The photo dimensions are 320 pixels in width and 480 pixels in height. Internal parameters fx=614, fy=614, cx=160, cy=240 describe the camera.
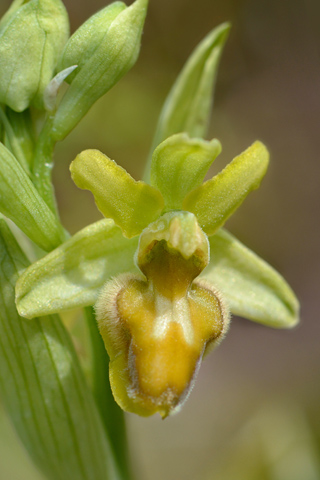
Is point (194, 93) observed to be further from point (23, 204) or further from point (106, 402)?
point (106, 402)

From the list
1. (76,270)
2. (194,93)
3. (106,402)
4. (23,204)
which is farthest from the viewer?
(194,93)

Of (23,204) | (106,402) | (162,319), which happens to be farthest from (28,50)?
(106,402)

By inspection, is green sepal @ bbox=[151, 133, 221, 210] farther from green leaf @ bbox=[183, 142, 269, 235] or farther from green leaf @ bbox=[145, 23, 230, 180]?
green leaf @ bbox=[145, 23, 230, 180]

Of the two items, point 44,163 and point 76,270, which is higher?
point 44,163

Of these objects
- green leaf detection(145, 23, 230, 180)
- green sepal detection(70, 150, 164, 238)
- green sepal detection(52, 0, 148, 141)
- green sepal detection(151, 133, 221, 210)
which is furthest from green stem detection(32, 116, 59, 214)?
green leaf detection(145, 23, 230, 180)

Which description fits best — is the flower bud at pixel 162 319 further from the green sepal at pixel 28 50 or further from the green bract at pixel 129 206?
the green sepal at pixel 28 50

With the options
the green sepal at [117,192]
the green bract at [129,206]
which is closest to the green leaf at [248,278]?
the green bract at [129,206]
